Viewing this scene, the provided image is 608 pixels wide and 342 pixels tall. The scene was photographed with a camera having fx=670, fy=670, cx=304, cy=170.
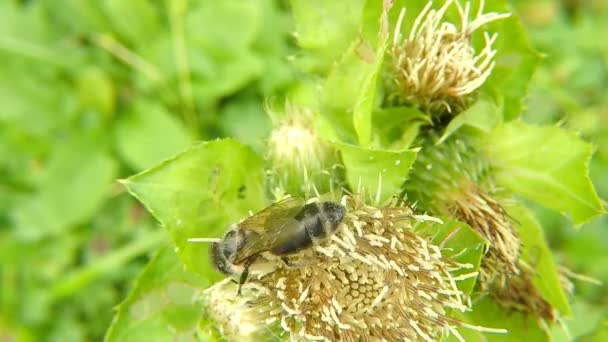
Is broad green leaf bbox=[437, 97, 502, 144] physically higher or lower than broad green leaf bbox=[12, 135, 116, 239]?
higher

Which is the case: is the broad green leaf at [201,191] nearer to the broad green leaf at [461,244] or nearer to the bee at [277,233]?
the bee at [277,233]

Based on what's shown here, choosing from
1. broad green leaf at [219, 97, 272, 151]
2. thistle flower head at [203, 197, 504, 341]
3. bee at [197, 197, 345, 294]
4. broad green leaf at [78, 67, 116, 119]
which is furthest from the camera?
broad green leaf at [219, 97, 272, 151]

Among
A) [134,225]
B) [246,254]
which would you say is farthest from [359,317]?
[134,225]

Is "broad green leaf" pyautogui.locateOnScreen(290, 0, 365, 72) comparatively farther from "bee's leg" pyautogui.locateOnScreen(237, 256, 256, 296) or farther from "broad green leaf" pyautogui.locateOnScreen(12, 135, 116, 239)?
"broad green leaf" pyautogui.locateOnScreen(12, 135, 116, 239)

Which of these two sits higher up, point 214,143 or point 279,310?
point 214,143

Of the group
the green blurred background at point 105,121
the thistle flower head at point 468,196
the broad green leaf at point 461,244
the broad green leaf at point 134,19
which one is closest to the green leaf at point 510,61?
the thistle flower head at point 468,196

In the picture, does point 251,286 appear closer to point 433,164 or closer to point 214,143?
point 214,143

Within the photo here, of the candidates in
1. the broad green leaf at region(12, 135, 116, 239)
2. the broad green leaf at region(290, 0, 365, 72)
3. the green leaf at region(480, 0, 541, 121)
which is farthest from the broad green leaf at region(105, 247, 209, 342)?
the broad green leaf at region(12, 135, 116, 239)
